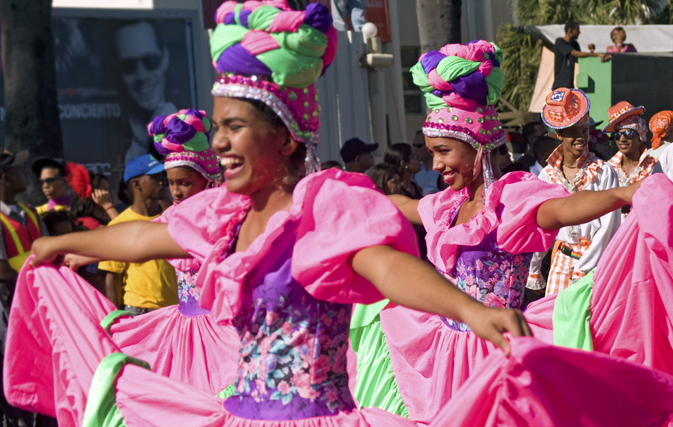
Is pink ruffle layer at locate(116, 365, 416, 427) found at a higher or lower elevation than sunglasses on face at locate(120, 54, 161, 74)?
lower

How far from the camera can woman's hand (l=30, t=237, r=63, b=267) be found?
3.05 m

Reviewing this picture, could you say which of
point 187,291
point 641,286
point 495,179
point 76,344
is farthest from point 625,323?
point 187,291

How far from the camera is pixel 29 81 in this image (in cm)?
937

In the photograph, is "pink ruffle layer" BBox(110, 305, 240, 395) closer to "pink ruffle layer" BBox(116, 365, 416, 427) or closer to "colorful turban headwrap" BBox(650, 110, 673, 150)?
"pink ruffle layer" BBox(116, 365, 416, 427)

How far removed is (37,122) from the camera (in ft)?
30.6

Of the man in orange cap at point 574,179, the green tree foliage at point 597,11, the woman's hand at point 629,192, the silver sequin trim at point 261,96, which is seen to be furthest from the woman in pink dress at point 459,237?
the green tree foliage at point 597,11

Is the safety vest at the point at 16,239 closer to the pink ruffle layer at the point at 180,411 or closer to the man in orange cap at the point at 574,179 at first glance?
the pink ruffle layer at the point at 180,411

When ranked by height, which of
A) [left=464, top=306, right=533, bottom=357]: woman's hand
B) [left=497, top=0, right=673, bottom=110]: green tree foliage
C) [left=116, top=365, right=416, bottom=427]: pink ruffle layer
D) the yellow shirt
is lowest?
the yellow shirt

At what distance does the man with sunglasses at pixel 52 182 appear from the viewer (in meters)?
7.42

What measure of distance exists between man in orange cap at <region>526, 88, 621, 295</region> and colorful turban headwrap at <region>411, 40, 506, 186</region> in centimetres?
292

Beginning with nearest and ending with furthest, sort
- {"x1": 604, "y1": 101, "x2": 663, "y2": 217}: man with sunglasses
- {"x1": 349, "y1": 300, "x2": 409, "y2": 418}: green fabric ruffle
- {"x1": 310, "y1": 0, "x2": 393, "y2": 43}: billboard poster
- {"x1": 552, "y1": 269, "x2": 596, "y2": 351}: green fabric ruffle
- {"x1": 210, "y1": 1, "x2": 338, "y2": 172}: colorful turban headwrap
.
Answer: {"x1": 210, "y1": 1, "x2": 338, "y2": 172}: colorful turban headwrap
{"x1": 552, "y1": 269, "x2": 596, "y2": 351}: green fabric ruffle
{"x1": 349, "y1": 300, "x2": 409, "y2": 418}: green fabric ruffle
{"x1": 604, "y1": 101, "x2": 663, "y2": 217}: man with sunglasses
{"x1": 310, "y1": 0, "x2": 393, "y2": 43}: billboard poster

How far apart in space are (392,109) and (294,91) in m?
12.1

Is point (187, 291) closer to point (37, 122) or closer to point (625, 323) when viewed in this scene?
point (625, 323)

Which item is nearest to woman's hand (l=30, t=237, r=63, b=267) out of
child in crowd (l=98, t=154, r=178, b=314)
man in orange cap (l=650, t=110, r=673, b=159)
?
child in crowd (l=98, t=154, r=178, b=314)
